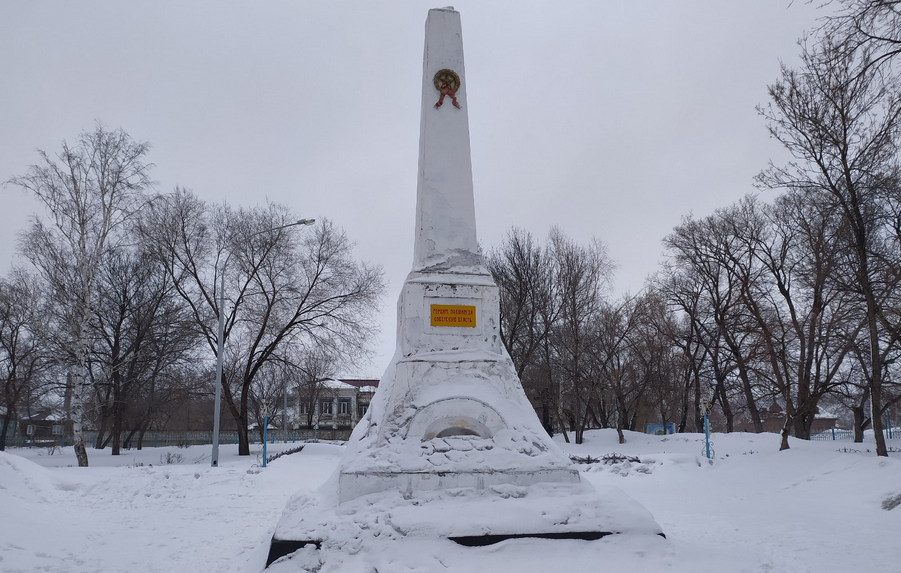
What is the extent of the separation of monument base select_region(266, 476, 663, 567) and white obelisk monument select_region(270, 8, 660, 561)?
1cm

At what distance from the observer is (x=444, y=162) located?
8.84m

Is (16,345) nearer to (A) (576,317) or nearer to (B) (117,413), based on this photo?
(B) (117,413)

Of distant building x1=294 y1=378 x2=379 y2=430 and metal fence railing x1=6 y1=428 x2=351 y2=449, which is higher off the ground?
distant building x1=294 y1=378 x2=379 y2=430

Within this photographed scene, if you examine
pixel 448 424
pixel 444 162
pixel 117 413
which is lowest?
pixel 117 413

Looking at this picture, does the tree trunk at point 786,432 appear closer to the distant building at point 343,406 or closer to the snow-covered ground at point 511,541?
the snow-covered ground at point 511,541

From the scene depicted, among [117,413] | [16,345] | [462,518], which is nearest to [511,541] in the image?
[462,518]

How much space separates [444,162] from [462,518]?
16.8 ft

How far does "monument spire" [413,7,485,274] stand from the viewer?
8.53 meters

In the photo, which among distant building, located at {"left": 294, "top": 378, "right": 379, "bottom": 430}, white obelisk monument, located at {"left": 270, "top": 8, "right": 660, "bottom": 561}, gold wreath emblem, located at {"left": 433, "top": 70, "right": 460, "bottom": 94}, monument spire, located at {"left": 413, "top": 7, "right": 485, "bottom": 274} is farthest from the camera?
distant building, located at {"left": 294, "top": 378, "right": 379, "bottom": 430}

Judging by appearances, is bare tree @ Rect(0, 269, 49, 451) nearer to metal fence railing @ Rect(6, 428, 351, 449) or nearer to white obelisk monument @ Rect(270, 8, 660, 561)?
metal fence railing @ Rect(6, 428, 351, 449)

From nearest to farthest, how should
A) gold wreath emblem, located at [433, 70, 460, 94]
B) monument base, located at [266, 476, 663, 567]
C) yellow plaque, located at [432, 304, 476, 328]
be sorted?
monument base, located at [266, 476, 663, 567]
yellow plaque, located at [432, 304, 476, 328]
gold wreath emblem, located at [433, 70, 460, 94]

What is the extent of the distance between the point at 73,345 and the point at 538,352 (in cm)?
2011

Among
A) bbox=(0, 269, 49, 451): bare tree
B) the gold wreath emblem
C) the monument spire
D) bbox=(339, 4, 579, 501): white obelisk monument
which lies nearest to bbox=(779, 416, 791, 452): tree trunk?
bbox=(339, 4, 579, 501): white obelisk monument

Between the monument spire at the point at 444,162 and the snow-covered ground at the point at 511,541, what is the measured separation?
13.5ft
